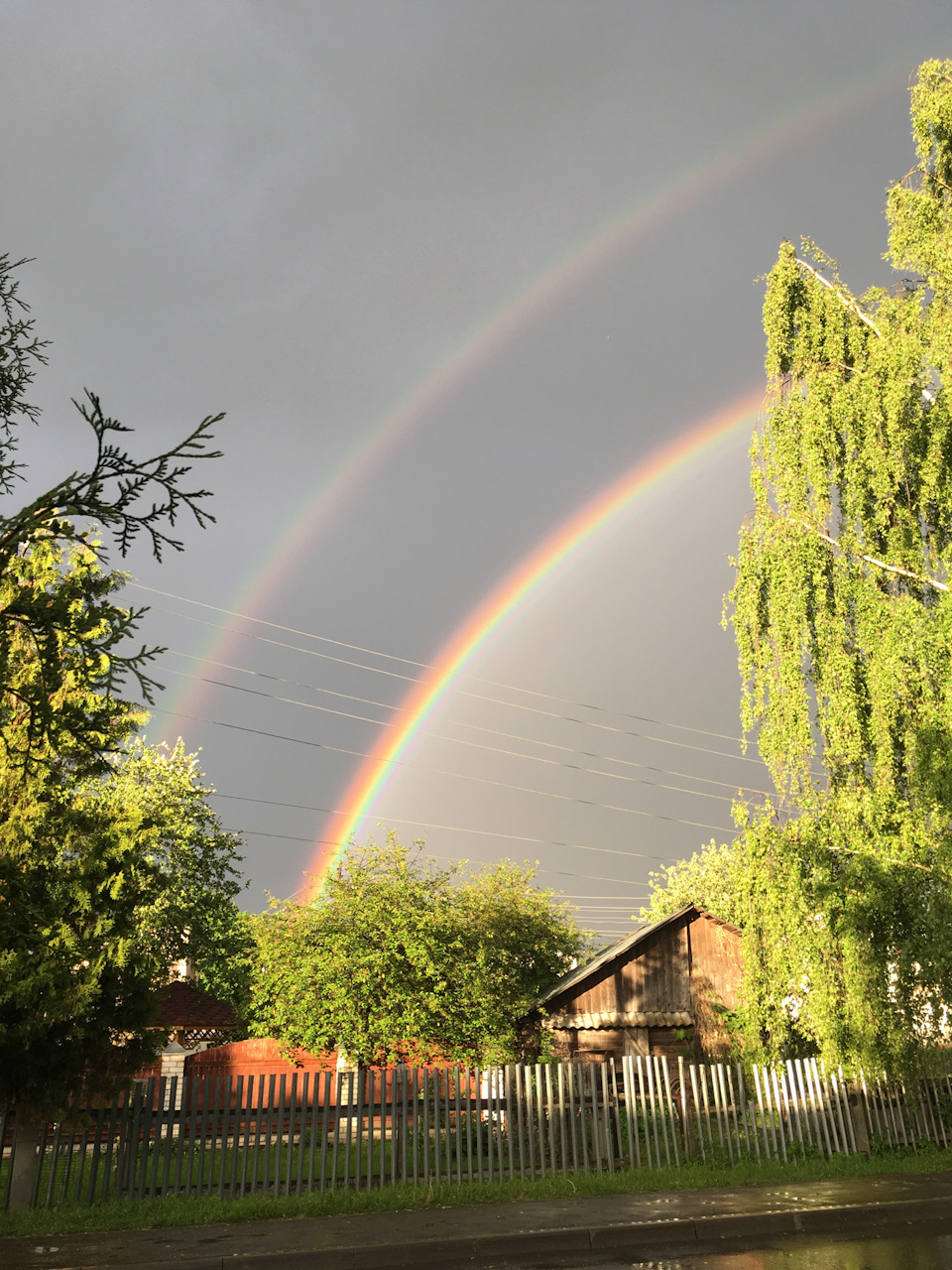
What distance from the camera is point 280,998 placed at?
82.2 feet

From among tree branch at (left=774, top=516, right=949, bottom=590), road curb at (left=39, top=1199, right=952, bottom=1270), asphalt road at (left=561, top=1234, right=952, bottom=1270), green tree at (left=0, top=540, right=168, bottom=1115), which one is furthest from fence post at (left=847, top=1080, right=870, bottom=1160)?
green tree at (left=0, top=540, right=168, bottom=1115)

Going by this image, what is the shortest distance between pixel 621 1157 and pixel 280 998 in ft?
42.6

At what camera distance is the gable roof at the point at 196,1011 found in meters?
43.4

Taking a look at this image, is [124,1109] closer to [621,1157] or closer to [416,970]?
[621,1157]

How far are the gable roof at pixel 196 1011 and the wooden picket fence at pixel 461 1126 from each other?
3147 cm

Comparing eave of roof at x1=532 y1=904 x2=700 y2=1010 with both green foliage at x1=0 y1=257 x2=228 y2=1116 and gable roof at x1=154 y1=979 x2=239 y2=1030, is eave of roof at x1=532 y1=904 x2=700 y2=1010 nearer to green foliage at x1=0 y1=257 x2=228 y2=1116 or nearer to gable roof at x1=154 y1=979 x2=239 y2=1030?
green foliage at x1=0 y1=257 x2=228 y2=1116

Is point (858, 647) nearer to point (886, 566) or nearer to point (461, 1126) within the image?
point (886, 566)

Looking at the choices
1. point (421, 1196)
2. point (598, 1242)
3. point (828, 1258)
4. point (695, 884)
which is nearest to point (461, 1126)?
point (421, 1196)

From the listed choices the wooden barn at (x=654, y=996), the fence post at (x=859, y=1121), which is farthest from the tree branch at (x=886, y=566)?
the wooden barn at (x=654, y=996)

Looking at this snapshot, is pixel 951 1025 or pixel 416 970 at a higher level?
pixel 416 970

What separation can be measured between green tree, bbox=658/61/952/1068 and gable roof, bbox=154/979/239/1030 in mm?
33349

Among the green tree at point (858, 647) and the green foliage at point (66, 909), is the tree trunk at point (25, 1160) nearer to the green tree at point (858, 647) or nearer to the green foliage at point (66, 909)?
the green foliage at point (66, 909)

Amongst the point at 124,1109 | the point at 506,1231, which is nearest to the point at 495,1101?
the point at 506,1231

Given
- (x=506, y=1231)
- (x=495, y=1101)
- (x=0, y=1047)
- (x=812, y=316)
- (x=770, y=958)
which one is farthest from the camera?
(x=812, y=316)
